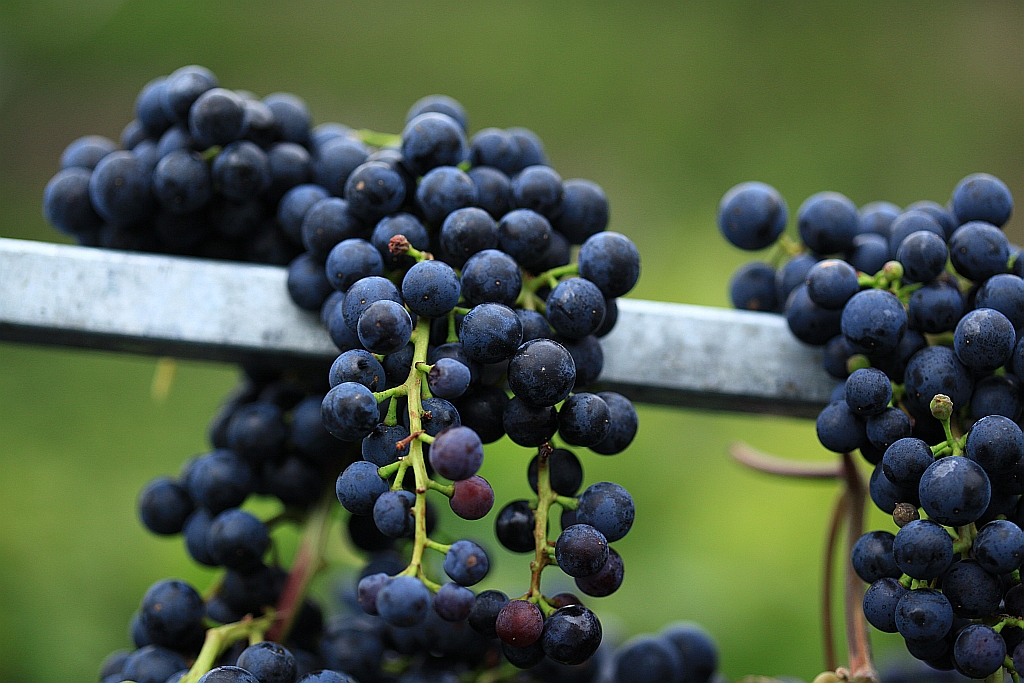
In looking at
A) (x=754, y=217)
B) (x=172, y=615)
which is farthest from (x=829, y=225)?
(x=172, y=615)

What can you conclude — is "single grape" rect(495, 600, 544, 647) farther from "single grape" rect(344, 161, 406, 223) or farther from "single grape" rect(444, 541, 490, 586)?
"single grape" rect(344, 161, 406, 223)

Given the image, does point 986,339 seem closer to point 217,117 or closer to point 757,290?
point 757,290

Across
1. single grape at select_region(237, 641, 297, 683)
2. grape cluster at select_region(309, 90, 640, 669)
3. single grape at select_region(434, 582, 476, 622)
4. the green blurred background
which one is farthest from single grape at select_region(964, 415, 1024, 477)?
the green blurred background

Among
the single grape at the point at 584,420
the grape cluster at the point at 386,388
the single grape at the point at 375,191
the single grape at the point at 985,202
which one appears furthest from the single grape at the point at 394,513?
the single grape at the point at 985,202

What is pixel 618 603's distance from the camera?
4.99 ft

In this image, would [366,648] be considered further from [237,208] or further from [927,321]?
[927,321]

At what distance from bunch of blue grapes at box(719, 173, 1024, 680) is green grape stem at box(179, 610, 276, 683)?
435 millimetres

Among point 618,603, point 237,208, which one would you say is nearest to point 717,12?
point 618,603

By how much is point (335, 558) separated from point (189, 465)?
2.13 ft

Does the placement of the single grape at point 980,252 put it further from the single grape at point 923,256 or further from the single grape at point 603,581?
the single grape at point 603,581

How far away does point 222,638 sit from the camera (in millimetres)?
628

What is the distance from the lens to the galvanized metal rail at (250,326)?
0.65 m

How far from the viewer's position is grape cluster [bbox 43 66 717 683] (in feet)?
1.68

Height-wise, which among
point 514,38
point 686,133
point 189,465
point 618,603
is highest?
point 514,38
